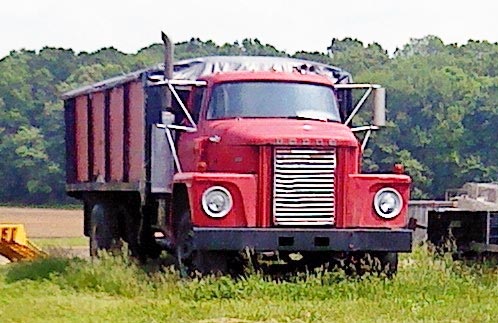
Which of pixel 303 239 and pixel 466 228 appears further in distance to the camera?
pixel 466 228

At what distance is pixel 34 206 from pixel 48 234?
36245 mm

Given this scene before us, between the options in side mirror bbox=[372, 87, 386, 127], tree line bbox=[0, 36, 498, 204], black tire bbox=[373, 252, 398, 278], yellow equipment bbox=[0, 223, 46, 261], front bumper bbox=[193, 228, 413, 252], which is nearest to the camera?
front bumper bbox=[193, 228, 413, 252]

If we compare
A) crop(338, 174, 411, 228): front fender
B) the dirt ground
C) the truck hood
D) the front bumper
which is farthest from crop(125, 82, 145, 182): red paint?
the dirt ground

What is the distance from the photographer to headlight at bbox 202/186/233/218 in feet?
45.4

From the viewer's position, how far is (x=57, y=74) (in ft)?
395

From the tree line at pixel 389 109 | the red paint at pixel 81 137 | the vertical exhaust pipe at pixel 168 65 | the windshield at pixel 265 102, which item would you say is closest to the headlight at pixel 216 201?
the windshield at pixel 265 102

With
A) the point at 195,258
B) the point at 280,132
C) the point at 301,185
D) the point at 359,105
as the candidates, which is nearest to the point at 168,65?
the point at 280,132

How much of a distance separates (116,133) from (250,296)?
6.22 metres

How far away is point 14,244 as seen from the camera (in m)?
20.9

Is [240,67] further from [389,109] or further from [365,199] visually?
[389,109]

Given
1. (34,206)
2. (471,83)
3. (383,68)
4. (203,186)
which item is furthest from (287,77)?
(383,68)

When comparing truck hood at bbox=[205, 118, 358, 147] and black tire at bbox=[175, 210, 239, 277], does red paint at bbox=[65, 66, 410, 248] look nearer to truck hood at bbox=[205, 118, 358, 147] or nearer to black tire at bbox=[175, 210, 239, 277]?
truck hood at bbox=[205, 118, 358, 147]

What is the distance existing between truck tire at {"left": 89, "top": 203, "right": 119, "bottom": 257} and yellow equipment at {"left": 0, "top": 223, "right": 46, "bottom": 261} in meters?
1.23

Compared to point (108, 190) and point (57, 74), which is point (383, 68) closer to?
point (57, 74)
